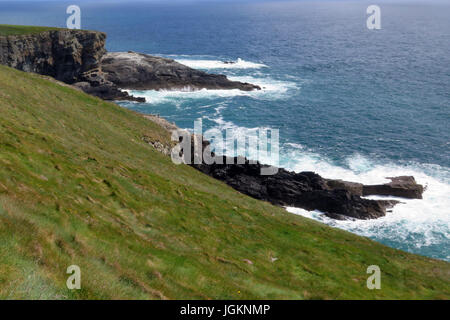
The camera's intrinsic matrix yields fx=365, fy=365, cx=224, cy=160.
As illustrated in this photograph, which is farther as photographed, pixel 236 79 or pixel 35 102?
pixel 236 79

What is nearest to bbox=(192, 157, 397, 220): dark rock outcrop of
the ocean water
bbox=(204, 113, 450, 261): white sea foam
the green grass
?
bbox=(204, 113, 450, 261): white sea foam

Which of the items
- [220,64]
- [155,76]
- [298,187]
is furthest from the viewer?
[220,64]

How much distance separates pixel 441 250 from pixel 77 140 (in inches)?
1708

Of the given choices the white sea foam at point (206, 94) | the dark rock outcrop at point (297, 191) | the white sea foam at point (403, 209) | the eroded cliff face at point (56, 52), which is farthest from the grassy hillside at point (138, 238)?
the white sea foam at point (206, 94)

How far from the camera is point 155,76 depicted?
11400cm

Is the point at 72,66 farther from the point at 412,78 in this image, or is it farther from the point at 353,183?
the point at 412,78

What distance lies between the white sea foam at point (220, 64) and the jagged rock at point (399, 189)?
3853 inches

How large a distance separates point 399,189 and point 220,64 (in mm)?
107853

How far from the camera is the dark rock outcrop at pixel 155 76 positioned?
111 meters

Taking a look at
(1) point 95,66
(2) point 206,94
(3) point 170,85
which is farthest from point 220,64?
(1) point 95,66

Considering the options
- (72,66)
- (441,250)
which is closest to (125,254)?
(441,250)

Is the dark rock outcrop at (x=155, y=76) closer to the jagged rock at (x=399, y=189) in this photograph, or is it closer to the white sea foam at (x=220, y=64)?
the white sea foam at (x=220, y=64)

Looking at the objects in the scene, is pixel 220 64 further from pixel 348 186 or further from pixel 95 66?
pixel 348 186
